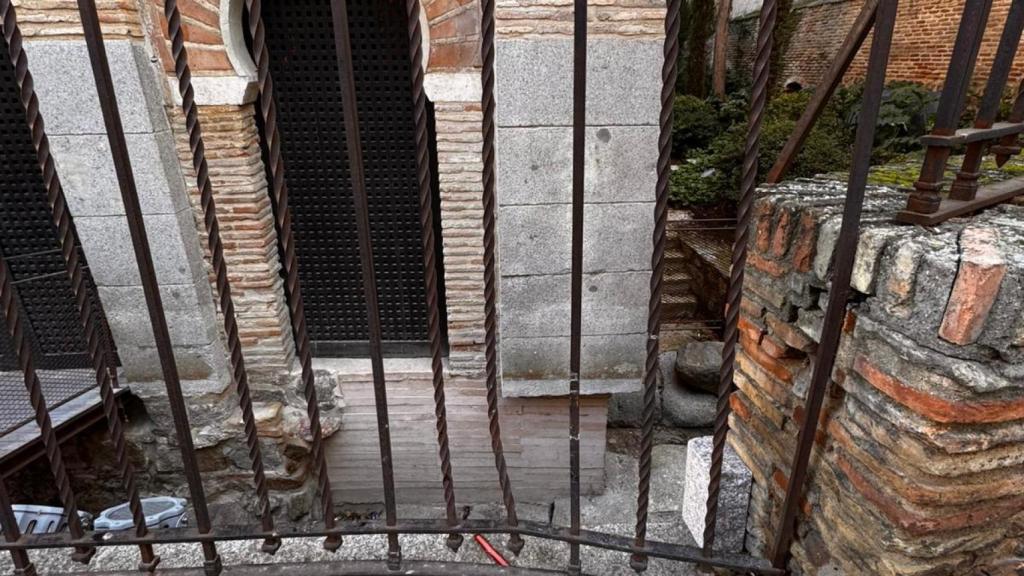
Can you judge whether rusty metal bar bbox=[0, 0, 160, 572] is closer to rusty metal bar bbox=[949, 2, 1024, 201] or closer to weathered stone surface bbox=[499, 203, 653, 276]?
rusty metal bar bbox=[949, 2, 1024, 201]

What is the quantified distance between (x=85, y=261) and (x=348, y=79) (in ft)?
15.1

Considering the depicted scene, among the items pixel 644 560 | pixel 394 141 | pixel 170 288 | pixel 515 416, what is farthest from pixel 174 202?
pixel 644 560

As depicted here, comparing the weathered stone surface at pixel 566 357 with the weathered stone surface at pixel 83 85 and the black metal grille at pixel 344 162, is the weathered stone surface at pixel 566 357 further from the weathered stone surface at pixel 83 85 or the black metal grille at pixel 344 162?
the weathered stone surface at pixel 83 85

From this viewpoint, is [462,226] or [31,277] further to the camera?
[31,277]

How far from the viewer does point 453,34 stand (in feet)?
12.5

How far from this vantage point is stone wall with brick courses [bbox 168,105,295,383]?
13.5 ft

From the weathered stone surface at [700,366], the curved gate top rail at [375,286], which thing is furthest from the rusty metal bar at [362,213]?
the weathered stone surface at [700,366]

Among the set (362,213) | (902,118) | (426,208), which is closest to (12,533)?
(362,213)

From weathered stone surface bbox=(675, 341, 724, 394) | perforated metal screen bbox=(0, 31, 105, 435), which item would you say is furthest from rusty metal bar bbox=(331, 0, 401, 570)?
weathered stone surface bbox=(675, 341, 724, 394)

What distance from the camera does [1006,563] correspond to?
1.39m

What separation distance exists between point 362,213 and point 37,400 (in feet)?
2.87

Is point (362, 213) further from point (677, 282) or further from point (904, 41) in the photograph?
point (904, 41)

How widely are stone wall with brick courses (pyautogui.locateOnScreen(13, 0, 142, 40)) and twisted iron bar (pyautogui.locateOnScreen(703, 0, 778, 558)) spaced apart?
4.12m

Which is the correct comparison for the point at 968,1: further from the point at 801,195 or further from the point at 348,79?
the point at 348,79
